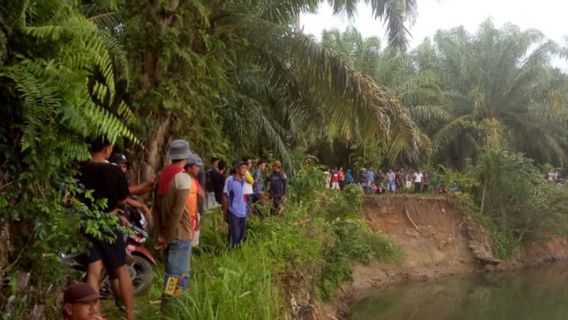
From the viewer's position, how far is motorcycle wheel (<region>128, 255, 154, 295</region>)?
5.35 meters

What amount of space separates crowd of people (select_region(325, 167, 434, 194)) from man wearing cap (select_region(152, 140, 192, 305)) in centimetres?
1351

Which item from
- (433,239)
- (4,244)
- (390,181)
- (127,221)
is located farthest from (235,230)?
(433,239)

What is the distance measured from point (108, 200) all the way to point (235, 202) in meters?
3.05

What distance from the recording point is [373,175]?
65.5 feet

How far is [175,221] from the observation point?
448cm

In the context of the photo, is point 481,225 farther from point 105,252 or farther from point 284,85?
point 105,252

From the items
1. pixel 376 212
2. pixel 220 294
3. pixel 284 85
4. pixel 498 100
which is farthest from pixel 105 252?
pixel 498 100

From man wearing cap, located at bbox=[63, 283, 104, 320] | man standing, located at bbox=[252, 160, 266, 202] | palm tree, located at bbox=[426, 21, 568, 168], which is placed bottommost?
man wearing cap, located at bbox=[63, 283, 104, 320]

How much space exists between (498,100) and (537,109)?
4.89 ft

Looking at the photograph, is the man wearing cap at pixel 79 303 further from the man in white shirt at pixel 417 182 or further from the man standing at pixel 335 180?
the man in white shirt at pixel 417 182

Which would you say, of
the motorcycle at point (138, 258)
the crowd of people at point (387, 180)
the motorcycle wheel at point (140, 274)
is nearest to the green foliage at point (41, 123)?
the motorcycle at point (138, 258)

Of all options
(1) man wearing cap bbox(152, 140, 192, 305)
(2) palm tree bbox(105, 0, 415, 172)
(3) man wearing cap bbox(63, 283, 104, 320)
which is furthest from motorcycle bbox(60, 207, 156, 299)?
(3) man wearing cap bbox(63, 283, 104, 320)

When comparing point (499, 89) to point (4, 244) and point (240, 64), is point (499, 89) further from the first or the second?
point (4, 244)

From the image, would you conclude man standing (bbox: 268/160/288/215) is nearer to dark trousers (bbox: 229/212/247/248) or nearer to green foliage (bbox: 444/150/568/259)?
dark trousers (bbox: 229/212/247/248)
